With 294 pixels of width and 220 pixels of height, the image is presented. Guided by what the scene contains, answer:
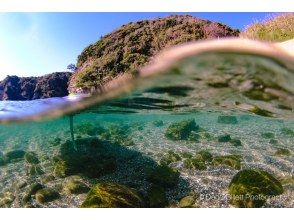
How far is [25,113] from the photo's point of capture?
15375 millimetres

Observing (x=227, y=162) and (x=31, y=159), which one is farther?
(x=31, y=159)

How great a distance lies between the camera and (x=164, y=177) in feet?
37.6

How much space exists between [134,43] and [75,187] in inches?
244

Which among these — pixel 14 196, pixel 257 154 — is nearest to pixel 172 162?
pixel 257 154

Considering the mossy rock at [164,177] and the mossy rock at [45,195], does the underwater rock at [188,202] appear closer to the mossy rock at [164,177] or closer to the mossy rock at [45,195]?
the mossy rock at [164,177]

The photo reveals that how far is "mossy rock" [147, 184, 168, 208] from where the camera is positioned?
10.1 m

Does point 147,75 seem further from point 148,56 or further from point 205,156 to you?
point 205,156

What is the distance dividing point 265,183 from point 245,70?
433 cm

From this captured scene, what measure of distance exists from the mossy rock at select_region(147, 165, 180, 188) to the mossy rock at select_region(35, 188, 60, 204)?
3800mm

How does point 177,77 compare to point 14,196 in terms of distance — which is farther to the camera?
point 14,196

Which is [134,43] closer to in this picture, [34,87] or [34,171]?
[34,171]

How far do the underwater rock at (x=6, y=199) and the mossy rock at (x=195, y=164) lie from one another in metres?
7.55

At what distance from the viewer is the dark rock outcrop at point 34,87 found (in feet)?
47.8

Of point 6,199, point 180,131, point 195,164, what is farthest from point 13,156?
point 195,164
